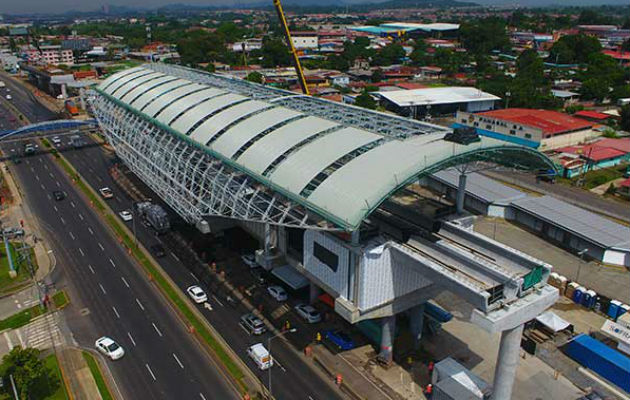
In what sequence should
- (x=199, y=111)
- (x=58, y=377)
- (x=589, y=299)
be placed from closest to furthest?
(x=58, y=377), (x=589, y=299), (x=199, y=111)

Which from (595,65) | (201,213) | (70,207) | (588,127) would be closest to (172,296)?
(201,213)

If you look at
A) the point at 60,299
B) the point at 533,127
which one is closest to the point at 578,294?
the point at 60,299

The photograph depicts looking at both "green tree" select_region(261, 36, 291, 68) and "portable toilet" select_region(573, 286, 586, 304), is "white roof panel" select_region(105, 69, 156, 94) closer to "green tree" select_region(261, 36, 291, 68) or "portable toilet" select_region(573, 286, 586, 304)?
"portable toilet" select_region(573, 286, 586, 304)

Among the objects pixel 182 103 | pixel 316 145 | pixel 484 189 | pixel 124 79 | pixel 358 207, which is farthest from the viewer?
pixel 124 79

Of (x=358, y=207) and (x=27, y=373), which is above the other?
(x=358, y=207)

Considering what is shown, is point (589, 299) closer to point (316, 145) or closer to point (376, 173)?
point (376, 173)

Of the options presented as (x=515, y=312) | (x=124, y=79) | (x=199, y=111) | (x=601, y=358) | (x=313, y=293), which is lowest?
(x=601, y=358)

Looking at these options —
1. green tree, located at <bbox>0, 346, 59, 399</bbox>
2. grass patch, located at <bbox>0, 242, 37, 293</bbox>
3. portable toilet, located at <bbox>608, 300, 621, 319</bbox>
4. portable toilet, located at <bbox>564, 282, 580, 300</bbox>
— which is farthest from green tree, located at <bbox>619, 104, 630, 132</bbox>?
green tree, located at <bbox>0, 346, 59, 399</bbox>
